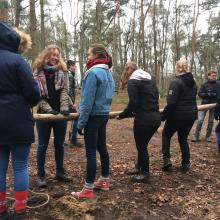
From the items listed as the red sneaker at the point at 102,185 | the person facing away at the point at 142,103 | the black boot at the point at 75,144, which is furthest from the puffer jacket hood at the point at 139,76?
the black boot at the point at 75,144

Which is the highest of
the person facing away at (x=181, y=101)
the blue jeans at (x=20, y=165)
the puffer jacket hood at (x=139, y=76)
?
the puffer jacket hood at (x=139, y=76)

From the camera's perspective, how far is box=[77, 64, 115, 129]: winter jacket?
494cm

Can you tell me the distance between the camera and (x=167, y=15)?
47.9 m

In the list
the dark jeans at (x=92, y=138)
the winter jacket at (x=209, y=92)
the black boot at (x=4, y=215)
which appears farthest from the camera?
the winter jacket at (x=209, y=92)

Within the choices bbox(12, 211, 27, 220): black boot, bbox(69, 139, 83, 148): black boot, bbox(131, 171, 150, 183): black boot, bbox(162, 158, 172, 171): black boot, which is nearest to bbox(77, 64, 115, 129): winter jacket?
bbox(12, 211, 27, 220): black boot

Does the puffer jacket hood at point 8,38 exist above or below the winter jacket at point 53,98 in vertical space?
above

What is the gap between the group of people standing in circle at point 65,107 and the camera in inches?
162

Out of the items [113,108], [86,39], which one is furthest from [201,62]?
[113,108]

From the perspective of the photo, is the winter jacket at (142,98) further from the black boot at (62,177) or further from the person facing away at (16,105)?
the person facing away at (16,105)

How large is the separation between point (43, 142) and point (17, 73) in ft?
5.55

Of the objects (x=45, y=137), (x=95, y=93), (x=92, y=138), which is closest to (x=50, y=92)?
(x=45, y=137)

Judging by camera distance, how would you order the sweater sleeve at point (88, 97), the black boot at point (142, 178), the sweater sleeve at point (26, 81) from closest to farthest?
the sweater sleeve at point (26, 81) < the sweater sleeve at point (88, 97) < the black boot at point (142, 178)

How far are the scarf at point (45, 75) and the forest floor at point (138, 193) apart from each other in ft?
4.83

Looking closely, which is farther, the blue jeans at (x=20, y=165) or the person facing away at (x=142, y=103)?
the person facing away at (x=142, y=103)
